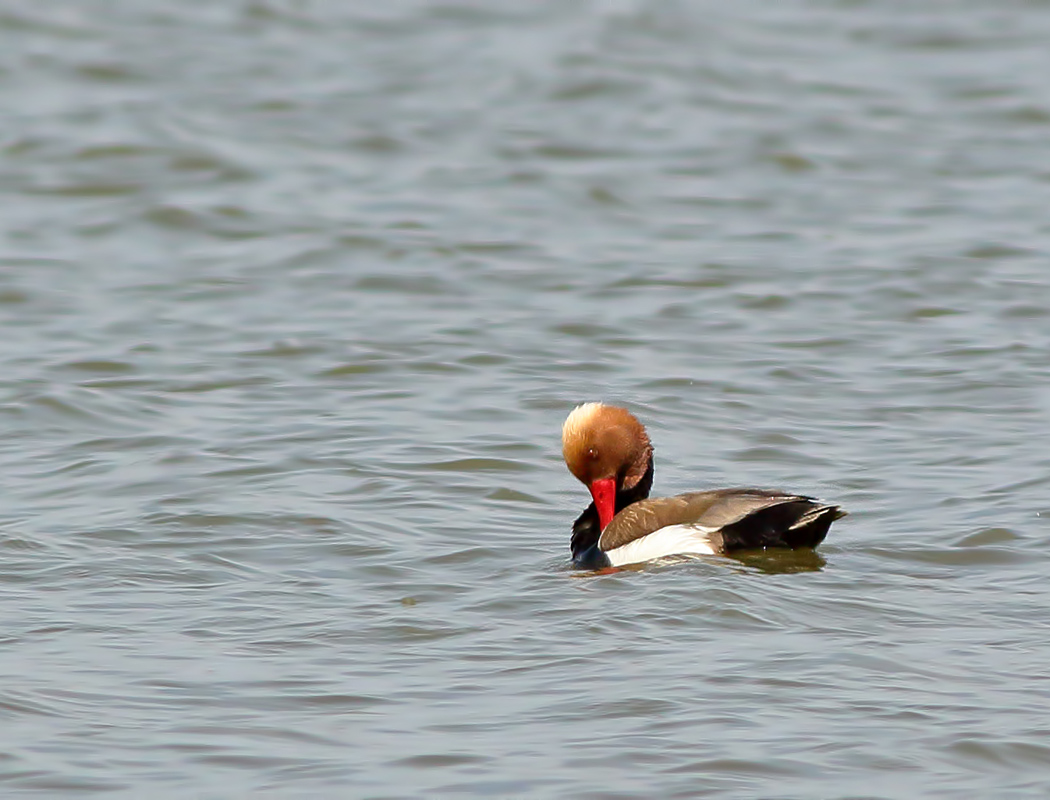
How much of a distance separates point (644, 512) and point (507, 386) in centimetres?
295

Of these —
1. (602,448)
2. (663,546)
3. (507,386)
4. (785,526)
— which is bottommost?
(507,386)

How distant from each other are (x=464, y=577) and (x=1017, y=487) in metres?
2.91

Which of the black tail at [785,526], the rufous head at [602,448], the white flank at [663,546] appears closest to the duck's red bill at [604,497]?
the rufous head at [602,448]

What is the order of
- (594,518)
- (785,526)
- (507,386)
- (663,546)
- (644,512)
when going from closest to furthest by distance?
1. (785,526)
2. (663,546)
3. (644,512)
4. (594,518)
5. (507,386)

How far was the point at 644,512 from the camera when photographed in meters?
8.24

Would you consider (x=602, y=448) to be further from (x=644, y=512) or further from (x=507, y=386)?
(x=507, y=386)

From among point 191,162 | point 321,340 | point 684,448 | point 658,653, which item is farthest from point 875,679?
point 191,162

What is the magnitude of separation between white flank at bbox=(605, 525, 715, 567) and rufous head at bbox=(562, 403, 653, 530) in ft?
1.01

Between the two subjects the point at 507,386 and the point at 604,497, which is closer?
the point at 604,497

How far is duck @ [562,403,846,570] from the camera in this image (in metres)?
7.90

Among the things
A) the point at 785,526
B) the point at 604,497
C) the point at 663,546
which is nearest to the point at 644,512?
the point at 663,546

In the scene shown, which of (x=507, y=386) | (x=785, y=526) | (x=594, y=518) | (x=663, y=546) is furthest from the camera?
(x=507, y=386)

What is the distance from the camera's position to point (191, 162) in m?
16.3

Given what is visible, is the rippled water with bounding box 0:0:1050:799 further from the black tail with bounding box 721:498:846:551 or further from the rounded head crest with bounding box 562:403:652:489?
the rounded head crest with bounding box 562:403:652:489
